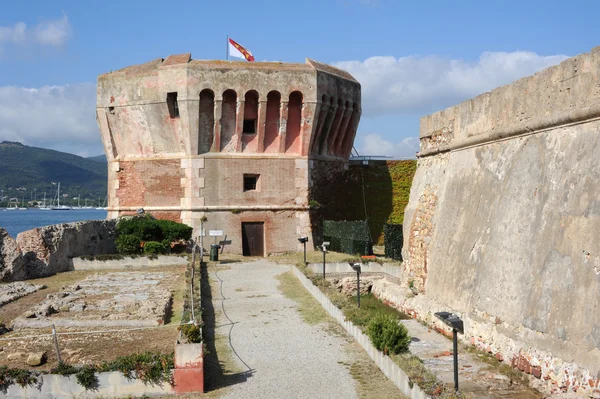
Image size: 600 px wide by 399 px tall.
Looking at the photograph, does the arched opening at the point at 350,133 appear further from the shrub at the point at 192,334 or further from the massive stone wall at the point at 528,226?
the shrub at the point at 192,334

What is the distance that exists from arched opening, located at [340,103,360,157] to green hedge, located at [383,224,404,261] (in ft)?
23.7

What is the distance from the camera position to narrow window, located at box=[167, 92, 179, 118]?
92.6ft

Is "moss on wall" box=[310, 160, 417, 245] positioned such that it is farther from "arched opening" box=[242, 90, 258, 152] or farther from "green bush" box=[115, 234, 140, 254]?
"green bush" box=[115, 234, 140, 254]

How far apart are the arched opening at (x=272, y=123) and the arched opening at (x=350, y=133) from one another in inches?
158

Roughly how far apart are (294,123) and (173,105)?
196 inches

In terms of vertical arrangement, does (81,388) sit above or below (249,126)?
below

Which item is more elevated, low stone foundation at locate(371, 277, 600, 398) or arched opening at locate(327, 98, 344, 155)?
arched opening at locate(327, 98, 344, 155)

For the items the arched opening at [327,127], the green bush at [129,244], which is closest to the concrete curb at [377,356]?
the green bush at [129,244]

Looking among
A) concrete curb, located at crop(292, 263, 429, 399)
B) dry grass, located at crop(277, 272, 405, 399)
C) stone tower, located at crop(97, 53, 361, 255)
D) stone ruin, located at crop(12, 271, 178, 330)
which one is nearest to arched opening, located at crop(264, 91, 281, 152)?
stone tower, located at crop(97, 53, 361, 255)

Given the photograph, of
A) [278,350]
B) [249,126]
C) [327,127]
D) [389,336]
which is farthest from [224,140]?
[389,336]

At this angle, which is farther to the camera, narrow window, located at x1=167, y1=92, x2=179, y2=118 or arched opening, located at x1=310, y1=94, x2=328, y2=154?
arched opening, located at x1=310, y1=94, x2=328, y2=154

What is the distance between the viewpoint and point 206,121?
93.5 ft

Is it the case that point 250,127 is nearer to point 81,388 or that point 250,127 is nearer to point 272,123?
point 272,123

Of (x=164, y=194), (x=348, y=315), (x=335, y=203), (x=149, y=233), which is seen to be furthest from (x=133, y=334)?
(x=335, y=203)
